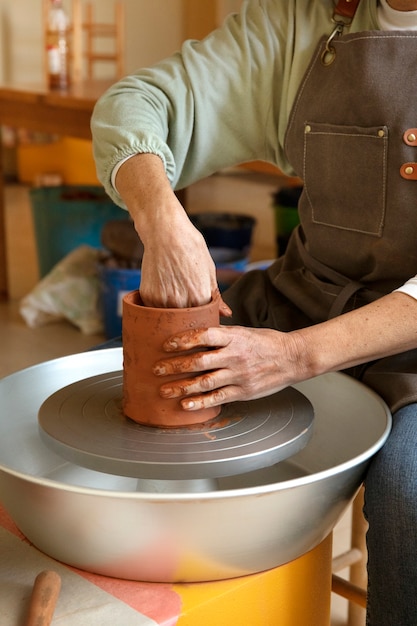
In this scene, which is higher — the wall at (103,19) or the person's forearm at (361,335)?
the person's forearm at (361,335)

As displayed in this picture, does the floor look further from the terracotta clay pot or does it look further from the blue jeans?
the terracotta clay pot

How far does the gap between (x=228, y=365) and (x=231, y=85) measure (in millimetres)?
625

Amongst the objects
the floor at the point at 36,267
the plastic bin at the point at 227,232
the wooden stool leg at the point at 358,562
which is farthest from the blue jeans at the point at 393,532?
the plastic bin at the point at 227,232

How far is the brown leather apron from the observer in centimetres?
124

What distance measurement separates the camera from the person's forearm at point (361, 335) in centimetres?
107

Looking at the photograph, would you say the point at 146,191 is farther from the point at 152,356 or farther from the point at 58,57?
the point at 58,57

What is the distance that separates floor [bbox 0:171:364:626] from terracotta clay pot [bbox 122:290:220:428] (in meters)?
0.84

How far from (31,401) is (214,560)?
42cm

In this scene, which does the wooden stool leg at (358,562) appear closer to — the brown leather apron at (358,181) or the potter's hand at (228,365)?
the brown leather apron at (358,181)

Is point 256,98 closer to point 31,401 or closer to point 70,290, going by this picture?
point 31,401

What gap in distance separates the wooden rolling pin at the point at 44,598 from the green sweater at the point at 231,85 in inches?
25.2

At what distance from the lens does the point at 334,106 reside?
1314 millimetres

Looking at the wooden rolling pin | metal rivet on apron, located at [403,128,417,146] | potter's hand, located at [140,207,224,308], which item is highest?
metal rivet on apron, located at [403,128,417,146]

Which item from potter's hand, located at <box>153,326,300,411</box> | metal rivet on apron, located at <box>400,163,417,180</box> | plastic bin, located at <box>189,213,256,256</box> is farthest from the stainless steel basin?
plastic bin, located at <box>189,213,256,256</box>
